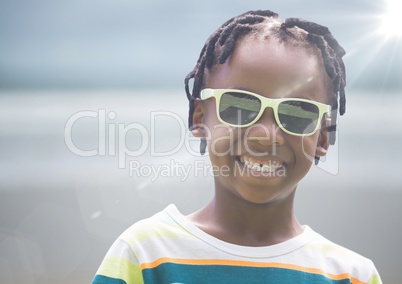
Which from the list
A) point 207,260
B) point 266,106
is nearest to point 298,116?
point 266,106

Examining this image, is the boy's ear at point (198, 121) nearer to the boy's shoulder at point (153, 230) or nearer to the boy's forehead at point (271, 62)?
the boy's forehead at point (271, 62)

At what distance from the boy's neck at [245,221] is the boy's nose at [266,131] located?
0.23 metres

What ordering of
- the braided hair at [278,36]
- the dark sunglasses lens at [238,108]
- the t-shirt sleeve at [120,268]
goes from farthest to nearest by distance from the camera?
the braided hair at [278,36], the dark sunglasses lens at [238,108], the t-shirt sleeve at [120,268]

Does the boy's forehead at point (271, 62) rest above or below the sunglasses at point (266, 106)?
above

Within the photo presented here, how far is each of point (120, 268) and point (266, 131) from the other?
56 cm

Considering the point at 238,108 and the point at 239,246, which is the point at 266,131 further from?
the point at 239,246

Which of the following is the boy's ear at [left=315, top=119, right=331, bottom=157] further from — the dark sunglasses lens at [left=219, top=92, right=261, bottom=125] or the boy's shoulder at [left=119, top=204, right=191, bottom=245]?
the boy's shoulder at [left=119, top=204, right=191, bottom=245]

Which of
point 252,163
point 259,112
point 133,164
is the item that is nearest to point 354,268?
point 252,163

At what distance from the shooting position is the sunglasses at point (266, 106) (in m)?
1.68

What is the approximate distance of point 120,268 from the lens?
160 centimetres

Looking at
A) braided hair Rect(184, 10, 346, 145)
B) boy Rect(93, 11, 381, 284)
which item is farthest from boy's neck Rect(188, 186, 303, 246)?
braided hair Rect(184, 10, 346, 145)

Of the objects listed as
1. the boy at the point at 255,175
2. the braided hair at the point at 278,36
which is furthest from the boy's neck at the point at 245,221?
the braided hair at the point at 278,36

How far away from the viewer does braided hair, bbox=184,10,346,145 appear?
1803 mm

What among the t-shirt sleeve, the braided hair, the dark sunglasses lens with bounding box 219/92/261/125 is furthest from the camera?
the braided hair
